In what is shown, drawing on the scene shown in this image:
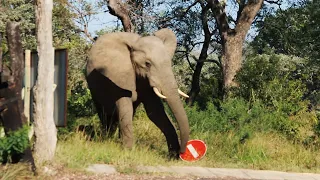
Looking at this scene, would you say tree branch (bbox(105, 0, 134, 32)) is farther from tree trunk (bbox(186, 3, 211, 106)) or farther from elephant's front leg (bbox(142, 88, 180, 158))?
tree trunk (bbox(186, 3, 211, 106))

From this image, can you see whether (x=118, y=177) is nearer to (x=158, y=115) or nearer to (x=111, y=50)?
(x=158, y=115)

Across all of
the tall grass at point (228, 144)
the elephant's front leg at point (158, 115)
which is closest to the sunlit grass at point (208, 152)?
the tall grass at point (228, 144)

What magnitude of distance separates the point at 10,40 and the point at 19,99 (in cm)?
79

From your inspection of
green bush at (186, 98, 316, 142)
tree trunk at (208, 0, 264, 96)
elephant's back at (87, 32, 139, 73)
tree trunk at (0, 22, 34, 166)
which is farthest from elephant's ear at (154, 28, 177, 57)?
tree trunk at (208, 0, 264, 96)

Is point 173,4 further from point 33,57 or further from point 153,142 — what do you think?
point 33,57

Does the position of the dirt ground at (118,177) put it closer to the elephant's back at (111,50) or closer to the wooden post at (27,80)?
the wooden post at (27,80)

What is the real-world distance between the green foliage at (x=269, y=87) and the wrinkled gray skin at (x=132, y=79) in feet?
14.7

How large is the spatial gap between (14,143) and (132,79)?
4.53 m

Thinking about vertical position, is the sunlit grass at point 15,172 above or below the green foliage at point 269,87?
below

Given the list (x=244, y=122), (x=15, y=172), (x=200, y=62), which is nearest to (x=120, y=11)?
(x=244, y=122)

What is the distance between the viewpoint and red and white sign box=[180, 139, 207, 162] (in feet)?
35.7

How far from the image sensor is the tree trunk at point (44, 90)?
820 cm

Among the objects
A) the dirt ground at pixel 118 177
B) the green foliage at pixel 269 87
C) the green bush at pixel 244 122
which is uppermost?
the green foliage at pixel 269 87

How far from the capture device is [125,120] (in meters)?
11.2
